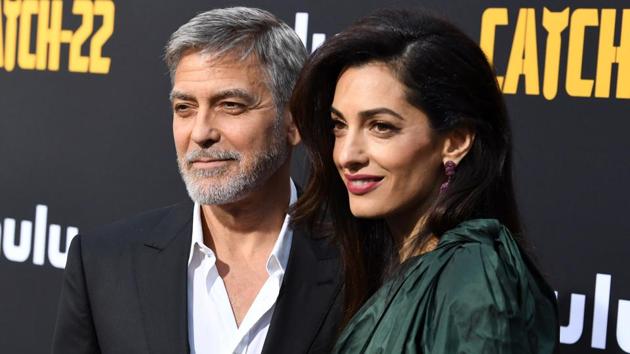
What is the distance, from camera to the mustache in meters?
2.10

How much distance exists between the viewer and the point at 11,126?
334 cm

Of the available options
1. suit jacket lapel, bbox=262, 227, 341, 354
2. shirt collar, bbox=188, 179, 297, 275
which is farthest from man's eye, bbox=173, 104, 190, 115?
suit jacket lapel, bbox=262, 227, 341, 354

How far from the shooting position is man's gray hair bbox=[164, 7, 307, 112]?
2137 mm

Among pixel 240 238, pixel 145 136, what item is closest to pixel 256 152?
pixel 240 238

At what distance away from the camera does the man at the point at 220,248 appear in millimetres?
2064

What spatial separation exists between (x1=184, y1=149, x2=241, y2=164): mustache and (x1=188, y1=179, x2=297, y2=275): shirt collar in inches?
5.6

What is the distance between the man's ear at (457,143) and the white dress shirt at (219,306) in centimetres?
59

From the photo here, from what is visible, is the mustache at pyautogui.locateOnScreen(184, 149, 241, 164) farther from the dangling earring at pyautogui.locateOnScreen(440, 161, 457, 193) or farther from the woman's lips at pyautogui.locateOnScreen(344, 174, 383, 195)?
the dangling earring at pyautogui.locateOnScreen(440, 161, 457, 193)

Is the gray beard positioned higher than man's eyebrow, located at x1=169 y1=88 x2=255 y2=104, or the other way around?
man's eyebrow, located at x1=169 y1=88 x2=255 y2=104

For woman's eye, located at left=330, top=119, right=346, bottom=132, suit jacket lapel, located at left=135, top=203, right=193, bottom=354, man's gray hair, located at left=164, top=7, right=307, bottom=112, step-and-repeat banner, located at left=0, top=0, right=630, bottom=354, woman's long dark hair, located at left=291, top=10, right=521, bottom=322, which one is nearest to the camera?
woman's long dark hair, located at left=291, top=10, right=521, bottom=322

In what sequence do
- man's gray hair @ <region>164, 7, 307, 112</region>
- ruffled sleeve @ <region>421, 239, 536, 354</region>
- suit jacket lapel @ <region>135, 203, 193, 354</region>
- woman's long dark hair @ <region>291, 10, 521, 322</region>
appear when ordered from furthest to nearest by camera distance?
man's gray hair @ <region>164, 7, 307, 112</region> < suit jacket lapel @ <region>135, 203, 193, 354</region> < woman's long dark hair @ <region>291, 10, 521, 322</region> < ruffled sleeve @ <region>421, 239, 536, 354</region>

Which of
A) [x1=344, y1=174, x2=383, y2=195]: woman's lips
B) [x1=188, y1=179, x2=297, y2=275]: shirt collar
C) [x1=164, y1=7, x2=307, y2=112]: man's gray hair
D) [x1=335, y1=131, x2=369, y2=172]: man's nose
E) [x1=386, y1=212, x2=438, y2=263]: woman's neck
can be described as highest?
[x1=164, y1=7, x2=307, y2=112]: man's gray hair

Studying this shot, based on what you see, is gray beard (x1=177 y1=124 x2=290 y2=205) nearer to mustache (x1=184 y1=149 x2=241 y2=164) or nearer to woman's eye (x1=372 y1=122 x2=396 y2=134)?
mustache (x1=184 y1=149 x2=241 y2=164)

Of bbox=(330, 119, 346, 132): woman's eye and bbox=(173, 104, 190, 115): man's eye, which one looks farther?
bbox=(173, 104, 190, 115): man's eye
